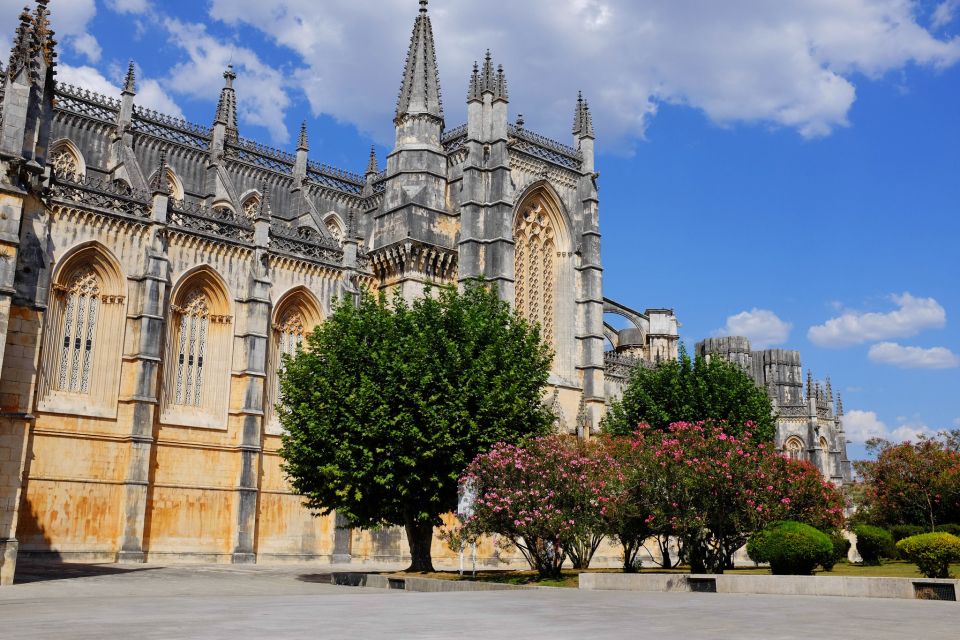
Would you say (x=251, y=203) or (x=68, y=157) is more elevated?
(x=251, y=203)

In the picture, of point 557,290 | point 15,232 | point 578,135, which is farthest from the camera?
point 578,135

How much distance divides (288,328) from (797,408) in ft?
161

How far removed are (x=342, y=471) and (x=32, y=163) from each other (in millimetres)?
11092

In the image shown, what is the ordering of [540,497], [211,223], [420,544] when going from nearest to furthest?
[540,497] < [420,544] < [211,223]

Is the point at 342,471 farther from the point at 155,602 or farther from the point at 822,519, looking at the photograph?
the point at 822,519

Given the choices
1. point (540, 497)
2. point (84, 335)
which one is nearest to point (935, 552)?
point (540, 497)

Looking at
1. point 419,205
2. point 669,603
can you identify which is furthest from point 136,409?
point 669,603

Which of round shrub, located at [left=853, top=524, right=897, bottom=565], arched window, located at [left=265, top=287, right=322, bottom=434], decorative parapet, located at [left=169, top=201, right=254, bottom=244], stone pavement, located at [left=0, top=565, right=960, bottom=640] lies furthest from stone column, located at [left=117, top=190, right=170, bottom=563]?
round shrub, located at [left=853, top=524, right=897, bottom=565]

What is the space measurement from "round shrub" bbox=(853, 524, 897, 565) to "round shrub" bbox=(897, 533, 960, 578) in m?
12.4

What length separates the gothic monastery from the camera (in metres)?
21.4

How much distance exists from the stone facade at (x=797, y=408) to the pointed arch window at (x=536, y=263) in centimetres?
2376

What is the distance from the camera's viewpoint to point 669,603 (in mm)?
15141

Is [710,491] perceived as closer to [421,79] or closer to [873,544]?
[873,544]

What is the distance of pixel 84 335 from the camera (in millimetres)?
31797
